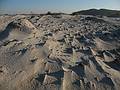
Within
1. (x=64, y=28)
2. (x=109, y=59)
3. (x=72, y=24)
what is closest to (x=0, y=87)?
(x=109, y=59)

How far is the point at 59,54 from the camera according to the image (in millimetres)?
3691

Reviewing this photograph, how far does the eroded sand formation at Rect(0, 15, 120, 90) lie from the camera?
314cm

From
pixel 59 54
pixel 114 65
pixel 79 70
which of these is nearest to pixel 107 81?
pixel 79 70

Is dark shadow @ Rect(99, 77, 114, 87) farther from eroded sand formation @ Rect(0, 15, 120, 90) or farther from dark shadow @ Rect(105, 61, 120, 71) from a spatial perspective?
dark shadow @ Rect(105, 61, 120, 71)

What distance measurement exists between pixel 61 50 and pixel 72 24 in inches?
55.1

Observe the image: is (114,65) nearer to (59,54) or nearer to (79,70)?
(79,70)

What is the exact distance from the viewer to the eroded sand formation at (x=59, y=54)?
10.3 feet

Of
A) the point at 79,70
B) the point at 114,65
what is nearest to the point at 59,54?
the point at 79,70

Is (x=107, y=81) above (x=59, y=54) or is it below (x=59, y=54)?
below

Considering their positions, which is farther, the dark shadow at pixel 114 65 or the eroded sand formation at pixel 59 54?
the dark shadow at pixel 114 65

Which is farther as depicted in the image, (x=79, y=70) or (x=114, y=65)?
(x=114, y=65)

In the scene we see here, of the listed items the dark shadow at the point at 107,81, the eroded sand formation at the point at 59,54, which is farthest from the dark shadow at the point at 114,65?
the dark shadow at the point at 107,81

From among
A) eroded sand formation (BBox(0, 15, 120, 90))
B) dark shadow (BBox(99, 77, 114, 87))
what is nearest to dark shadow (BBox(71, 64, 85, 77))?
eroded sand formation (BBox(0, 15, 120, 90))

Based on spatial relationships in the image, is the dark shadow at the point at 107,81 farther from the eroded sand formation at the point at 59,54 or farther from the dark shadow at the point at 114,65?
the dark shadow at the point at 114,65
